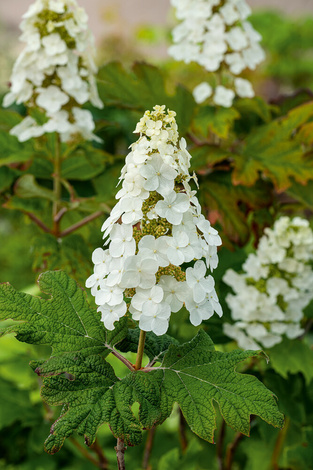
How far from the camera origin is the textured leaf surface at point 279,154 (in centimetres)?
100

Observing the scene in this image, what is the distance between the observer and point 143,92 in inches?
44.8

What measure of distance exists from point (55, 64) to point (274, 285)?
619 mm

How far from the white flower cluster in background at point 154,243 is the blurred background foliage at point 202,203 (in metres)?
0.44

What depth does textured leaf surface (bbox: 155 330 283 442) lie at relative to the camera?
0.48 m

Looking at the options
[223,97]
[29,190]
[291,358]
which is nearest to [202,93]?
[223,97]

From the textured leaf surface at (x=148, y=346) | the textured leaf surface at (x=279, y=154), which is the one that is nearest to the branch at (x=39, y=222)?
the textured leaf surface at (x=279, y=154)

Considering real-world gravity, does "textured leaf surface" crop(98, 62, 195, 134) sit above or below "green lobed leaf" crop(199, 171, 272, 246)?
above

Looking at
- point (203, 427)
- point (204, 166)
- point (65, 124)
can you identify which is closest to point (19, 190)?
point (65, 124)

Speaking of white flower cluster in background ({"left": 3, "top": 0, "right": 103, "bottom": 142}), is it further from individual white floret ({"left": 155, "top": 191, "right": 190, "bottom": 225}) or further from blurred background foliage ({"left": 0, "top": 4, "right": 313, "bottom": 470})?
individual white floret ({"left": 155, "top": 191, "right": 190, "bottom": 225})

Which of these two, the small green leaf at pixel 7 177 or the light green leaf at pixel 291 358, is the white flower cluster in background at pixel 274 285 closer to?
the light green leaf at pixel 291 358

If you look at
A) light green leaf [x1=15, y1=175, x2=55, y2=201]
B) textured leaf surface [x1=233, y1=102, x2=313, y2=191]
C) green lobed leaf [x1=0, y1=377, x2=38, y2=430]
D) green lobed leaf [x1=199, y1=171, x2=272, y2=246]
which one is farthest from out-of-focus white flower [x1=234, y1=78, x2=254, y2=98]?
green lobed leaf [x1=0, y1=377, x2=38, y2=430]

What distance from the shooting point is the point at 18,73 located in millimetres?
1007

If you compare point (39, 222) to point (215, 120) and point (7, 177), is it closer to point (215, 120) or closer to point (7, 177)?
point (7, 177)

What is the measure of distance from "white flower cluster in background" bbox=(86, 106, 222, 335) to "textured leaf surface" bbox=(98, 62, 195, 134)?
0.65 m
